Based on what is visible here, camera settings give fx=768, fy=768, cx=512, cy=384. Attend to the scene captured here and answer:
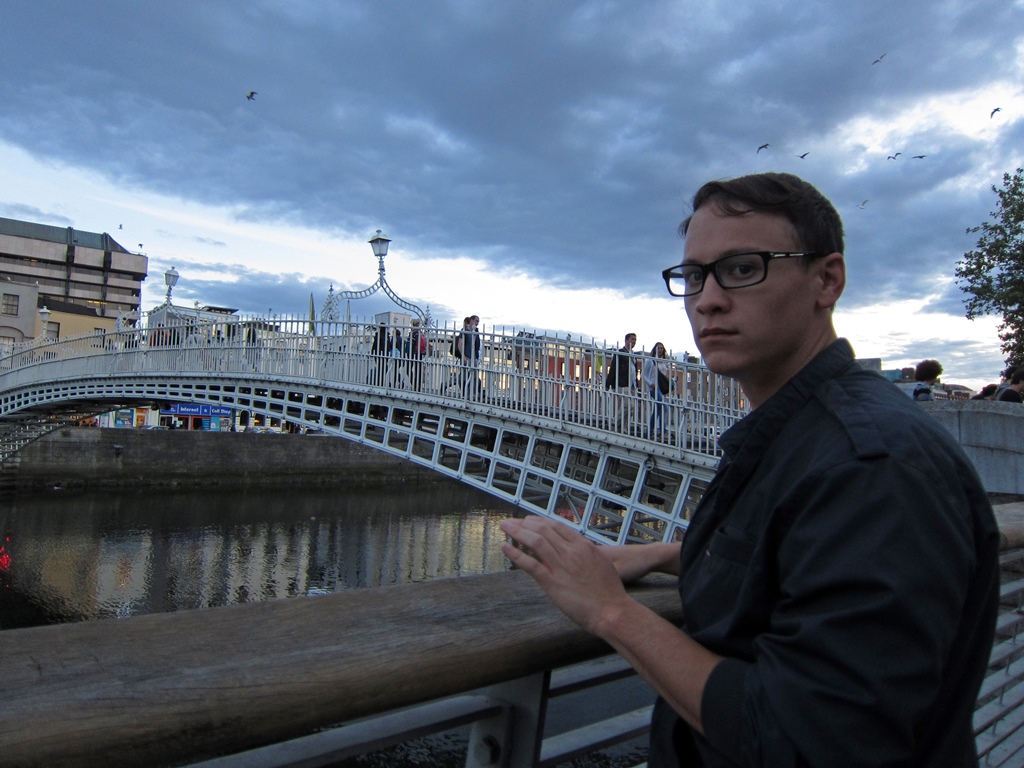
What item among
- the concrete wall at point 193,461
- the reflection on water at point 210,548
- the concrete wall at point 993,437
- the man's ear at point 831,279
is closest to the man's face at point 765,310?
the man's ear at point 831,279

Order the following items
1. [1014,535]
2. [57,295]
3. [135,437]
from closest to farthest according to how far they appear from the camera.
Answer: [1014,535]
[135,437]
[57,295]

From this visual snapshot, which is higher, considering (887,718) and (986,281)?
(986,281)

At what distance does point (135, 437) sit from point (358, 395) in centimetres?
1936

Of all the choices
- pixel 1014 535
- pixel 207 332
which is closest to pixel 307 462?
pixel 207 332

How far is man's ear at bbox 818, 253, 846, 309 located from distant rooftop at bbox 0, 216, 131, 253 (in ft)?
268

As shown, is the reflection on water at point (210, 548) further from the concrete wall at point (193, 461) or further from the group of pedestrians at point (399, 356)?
the group of pedestrians at point (399, 356)

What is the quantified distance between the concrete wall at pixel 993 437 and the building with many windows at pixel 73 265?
69107mm

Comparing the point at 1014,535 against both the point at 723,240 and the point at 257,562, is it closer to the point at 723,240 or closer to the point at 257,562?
the point at 723,240

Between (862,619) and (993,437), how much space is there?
7994 millimetres

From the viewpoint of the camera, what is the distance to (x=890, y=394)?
1.06m

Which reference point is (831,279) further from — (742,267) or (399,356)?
(399,356)

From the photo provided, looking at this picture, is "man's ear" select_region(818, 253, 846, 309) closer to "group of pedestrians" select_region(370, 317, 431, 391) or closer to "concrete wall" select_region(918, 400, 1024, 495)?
"concrete wall" select_region(918, 400, 1024, 495)

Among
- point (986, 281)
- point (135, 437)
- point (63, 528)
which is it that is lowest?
point (63, 528)

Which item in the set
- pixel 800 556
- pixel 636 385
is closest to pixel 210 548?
pixel 636 385
